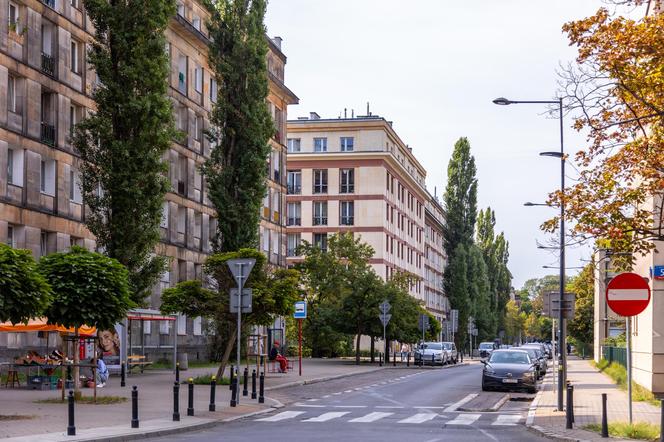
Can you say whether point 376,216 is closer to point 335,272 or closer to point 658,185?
point 335,272

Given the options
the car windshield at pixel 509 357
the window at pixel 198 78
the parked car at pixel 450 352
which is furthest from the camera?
the parked car at pixel 450 352

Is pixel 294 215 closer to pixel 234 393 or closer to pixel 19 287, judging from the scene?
pixel 234 393

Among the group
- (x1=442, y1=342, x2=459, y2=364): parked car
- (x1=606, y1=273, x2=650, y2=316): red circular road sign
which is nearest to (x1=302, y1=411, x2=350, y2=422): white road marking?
(x1=606, y1=273, x2=650, y2=316): red circular road sign

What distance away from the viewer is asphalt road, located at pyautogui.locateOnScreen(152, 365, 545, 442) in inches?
715

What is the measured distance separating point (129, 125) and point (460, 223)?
6963 centimetres

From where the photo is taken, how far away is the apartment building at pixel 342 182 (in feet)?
293

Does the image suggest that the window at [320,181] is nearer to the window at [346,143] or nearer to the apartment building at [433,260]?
Result: the window at [346,143]

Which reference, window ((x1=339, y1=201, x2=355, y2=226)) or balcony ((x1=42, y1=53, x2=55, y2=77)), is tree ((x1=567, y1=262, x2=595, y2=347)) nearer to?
window ((x1=339, y1=201, x2=355, y2=226))

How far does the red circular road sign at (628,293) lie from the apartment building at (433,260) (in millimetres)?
97771

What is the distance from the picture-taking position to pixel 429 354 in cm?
5944

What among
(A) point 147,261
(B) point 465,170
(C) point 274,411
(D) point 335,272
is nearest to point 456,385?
(A) point 147,261

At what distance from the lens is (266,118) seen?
43750 millimetres

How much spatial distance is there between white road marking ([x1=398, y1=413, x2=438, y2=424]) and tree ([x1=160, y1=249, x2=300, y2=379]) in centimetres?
803

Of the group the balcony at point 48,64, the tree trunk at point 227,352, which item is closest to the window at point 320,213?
the balcony at point 48,64
